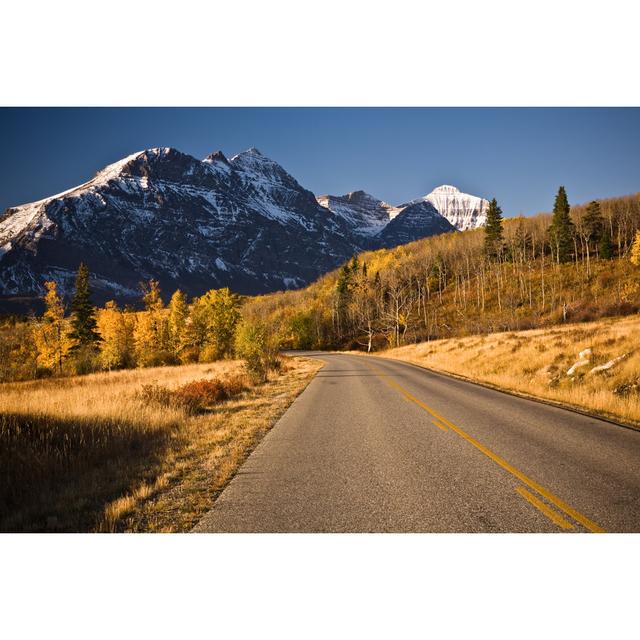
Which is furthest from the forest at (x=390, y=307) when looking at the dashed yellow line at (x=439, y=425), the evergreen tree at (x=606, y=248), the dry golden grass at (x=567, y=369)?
the dashed yellow line at (x=439, y=425)

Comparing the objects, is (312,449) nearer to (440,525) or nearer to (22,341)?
(440,525)

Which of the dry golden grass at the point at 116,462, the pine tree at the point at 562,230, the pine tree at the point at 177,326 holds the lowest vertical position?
the dry golden grass at the point at 116,462

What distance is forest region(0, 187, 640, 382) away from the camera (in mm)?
40000

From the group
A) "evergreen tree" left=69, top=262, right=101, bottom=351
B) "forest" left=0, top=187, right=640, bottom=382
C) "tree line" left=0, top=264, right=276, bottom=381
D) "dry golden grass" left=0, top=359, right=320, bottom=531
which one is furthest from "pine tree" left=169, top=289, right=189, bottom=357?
"dry golden grass" left=0, top=359, right=320, bottom=531

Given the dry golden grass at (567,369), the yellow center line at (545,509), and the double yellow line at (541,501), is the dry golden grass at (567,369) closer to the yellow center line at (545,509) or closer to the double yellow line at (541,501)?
the double yellow line at (541,501)

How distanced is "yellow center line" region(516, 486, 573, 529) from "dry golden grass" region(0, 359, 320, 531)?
4005 mm

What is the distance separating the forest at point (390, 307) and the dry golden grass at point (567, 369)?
12.2 m

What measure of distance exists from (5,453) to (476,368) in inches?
798

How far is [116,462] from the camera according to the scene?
23.2 feet

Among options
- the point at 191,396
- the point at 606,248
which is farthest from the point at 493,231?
the point at 191,396

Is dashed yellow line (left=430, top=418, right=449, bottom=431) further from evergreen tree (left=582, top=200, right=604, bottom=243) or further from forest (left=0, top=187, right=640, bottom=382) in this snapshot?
evergreen tree (left=582, top=200, right=604, bottom=243)

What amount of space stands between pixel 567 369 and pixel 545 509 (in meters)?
12.1

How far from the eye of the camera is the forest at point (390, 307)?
40000mm

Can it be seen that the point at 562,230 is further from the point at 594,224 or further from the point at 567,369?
the point at 567,369
